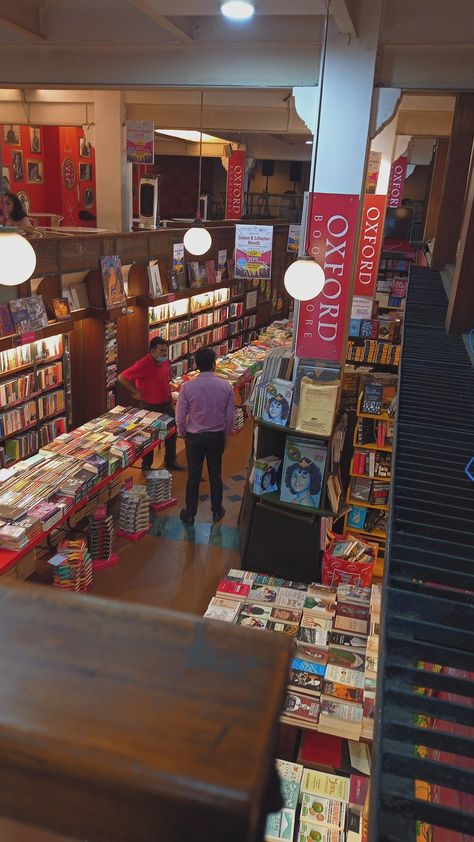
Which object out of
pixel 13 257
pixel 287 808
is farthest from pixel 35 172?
pixel 287 808

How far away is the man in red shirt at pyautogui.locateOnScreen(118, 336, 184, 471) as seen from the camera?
7516mm

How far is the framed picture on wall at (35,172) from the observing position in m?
13.2

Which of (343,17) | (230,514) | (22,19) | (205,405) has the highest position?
(22,19)

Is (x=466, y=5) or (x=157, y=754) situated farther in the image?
(x=466, y=5)

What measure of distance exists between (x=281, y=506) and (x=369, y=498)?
99 centimetres

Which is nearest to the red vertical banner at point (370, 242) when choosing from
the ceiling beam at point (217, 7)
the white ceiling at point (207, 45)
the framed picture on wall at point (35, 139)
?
the white ceiling at point (207, 45)

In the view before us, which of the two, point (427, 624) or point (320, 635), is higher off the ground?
point (427, 624)

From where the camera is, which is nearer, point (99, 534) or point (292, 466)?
point (292, 466)

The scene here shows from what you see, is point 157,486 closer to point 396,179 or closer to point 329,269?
point 329,269

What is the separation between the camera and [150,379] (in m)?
7.77

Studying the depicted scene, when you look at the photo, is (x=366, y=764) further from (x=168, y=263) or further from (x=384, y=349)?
(x=168, y=263)

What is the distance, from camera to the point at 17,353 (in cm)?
717

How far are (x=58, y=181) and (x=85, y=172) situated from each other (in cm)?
75

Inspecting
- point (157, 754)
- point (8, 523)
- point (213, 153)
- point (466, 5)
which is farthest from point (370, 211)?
point (213, 153)
